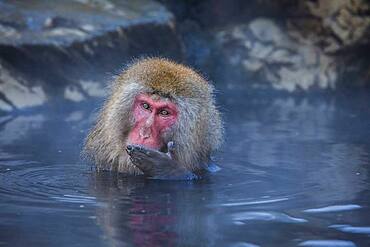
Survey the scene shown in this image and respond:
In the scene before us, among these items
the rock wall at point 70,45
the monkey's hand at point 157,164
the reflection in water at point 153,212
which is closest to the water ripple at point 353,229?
the reflection in water at point 153,212

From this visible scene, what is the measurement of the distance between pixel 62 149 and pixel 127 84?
1.29m

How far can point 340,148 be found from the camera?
7895 millimetres

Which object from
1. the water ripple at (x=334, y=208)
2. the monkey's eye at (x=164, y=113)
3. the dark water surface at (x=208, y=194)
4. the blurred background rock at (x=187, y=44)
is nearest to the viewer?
the dark water surface at (x=208, y=194)

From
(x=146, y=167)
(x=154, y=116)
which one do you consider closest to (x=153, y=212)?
(x=146, y=167)

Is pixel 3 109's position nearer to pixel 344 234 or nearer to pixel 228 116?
pixel 228 116

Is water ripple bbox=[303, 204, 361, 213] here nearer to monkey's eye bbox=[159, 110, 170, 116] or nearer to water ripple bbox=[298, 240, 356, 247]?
water ripple bbox=[298, 240, 356, 247]

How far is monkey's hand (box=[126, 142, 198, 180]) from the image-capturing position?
20.6 feet

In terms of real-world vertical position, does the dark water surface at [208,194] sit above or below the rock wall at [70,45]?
below

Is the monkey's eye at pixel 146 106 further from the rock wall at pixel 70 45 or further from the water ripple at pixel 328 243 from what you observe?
the rock wall at pixel 70 45

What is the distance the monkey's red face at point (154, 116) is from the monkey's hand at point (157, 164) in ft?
0.30

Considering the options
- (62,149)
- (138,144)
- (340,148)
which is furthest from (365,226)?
(62,149)

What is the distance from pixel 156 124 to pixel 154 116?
0.07 metres

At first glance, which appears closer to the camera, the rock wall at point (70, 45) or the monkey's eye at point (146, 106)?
the monkey's eye at point (146, 106)

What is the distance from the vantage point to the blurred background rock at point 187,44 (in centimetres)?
1027
